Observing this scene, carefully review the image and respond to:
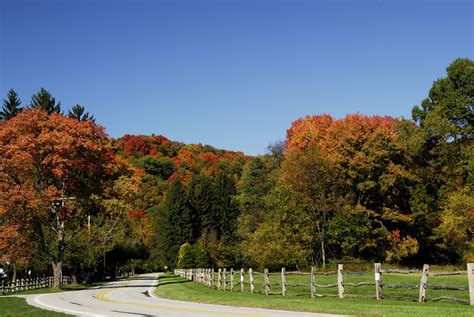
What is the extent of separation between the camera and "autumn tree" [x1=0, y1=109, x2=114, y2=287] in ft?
132

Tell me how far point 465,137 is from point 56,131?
121ft

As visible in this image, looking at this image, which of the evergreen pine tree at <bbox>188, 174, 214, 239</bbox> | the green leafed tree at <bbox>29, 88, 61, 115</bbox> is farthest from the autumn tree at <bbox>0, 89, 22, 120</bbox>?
the evergreen pine tree at <bbox>188, 174, 214, 239</bbox>

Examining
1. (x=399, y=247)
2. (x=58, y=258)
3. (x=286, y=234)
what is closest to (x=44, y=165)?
(x=58, y=258)

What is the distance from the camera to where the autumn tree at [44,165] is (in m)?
40.3

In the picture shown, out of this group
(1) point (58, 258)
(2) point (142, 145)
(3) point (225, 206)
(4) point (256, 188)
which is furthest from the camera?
(2) point (142, 145)

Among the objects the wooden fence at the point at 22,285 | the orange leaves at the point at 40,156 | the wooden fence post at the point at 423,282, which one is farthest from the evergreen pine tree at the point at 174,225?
the wooden fence post at the point at 423,282

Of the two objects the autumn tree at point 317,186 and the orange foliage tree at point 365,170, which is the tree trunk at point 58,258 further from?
the orange foliage tree at point 365,170

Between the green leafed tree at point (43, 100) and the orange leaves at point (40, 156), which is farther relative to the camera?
the green leafed tree at point (43, 100)

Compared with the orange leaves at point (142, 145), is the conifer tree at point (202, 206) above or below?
below

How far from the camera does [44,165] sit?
4191 cm

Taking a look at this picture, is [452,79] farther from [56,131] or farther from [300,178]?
[56,131]

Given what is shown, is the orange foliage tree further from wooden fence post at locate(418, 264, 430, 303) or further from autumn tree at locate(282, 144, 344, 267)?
wooden fence post at locate(418, 264, 430, 303)

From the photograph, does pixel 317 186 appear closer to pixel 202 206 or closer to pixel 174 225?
pixel 174 225

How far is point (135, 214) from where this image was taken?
116 meters
